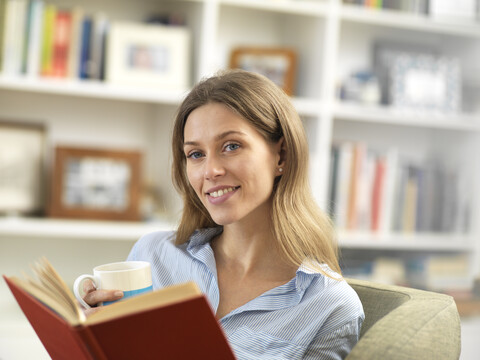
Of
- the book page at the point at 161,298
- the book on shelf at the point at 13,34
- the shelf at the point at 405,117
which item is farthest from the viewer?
the shelf at the point at 405,117

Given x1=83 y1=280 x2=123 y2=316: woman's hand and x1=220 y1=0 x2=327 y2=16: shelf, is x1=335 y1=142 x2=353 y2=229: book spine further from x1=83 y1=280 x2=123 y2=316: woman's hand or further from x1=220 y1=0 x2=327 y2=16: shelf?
x1=83 y1=280 x2=123 y2=316: woman's hand

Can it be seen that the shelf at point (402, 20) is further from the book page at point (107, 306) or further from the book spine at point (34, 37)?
the book page at point (107, 306)

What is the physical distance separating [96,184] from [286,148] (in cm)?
135

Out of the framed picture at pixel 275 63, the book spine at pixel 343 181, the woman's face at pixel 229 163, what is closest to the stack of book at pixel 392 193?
the book spine at pixel 343 181

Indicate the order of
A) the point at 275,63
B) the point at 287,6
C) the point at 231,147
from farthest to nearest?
the point at 275,63 < the point at 287,6 < the point at 231,147

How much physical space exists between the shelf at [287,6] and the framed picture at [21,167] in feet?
3.14

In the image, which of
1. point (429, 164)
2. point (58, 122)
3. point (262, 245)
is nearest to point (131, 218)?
point (58, 122)

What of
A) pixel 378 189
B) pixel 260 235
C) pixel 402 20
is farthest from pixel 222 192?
pixel 402 20

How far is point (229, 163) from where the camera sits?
1205 millimetres

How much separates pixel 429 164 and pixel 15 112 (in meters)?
1.88

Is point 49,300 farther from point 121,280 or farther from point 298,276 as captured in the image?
point 298,276

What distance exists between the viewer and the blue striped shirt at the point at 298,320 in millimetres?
1127

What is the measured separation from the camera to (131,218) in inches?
96.6

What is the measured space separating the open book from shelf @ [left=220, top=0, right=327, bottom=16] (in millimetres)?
1781
